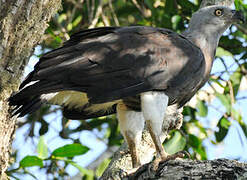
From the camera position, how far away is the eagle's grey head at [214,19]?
535 centimetres

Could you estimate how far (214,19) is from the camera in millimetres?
5414

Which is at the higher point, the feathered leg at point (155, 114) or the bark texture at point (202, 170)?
the feathered leg at point (155, 114)

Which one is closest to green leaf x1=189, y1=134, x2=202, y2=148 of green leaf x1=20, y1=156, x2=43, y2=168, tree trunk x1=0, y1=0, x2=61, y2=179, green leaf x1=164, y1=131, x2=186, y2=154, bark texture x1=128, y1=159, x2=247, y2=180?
green leaf x1=164, y1=131, x2=186, y2=154

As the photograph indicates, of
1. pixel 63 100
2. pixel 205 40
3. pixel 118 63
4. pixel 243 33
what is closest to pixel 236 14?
pixel 205 40

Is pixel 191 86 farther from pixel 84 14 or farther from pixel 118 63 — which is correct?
pixel 84 14

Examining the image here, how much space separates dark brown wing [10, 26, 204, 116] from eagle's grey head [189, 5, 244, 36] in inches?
25.5

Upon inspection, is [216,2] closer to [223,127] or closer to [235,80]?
[235,80]

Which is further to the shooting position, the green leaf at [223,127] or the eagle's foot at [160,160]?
the green leaf at [223,127]

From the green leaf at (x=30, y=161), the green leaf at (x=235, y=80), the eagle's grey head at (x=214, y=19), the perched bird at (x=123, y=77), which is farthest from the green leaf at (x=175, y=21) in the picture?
the green leaf at (x=30, y=161)

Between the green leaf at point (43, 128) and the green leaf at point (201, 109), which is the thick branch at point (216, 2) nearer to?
the green leaf at point (201, 109)

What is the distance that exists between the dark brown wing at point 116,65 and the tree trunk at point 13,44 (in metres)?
0.14

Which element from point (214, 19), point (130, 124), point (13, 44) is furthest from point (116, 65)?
point (214, 19)

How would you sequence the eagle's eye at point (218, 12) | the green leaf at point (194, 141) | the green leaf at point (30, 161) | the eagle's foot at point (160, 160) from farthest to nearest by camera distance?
the green leaf at point (194, 141), the eagle's eye at point (218, 12), the green leaf at point (30, 161), the eagle's foot at point (160, 160)

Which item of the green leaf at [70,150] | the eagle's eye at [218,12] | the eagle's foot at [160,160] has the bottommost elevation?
the eagle's foot at [160,160]
